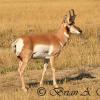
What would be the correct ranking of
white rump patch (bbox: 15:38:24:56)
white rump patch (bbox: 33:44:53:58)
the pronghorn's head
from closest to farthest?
white rump patch (bbox: 15:38:24:56), white rump patch (bbox: 33:44:53:58), the pronghorn's head

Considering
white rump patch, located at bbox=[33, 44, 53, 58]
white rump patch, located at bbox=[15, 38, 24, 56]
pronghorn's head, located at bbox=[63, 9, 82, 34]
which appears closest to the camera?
white rump patch, located at bbox=[15, 38, 24, 56]

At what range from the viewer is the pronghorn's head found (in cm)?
1137

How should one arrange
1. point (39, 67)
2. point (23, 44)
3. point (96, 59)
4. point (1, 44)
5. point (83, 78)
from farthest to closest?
point (1, 44)
point (96, 59)
point (39, 67)
point (83, 78)
point (23, 44)

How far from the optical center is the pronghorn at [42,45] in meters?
10.9

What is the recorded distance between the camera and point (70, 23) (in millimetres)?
11430

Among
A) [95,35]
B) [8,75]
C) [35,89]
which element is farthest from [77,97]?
[95,35]

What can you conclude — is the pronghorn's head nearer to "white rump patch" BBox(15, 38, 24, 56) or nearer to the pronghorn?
the pronghorn

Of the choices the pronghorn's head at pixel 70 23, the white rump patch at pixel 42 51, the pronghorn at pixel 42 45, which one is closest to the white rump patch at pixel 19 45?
the pronghorn at pixel 42 45

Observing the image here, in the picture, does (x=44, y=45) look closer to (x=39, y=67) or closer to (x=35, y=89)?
(x=35, y=89)

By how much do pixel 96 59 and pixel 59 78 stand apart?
12.0ft

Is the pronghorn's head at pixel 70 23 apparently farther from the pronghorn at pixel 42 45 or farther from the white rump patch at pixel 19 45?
the white rump patch at pixel 19 45

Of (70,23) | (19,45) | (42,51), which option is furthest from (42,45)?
(70,23)

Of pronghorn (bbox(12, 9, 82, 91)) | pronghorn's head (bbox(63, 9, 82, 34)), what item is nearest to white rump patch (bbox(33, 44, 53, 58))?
pronghorn (bbox(12, 9, 82, 91))

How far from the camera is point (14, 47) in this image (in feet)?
36.2
